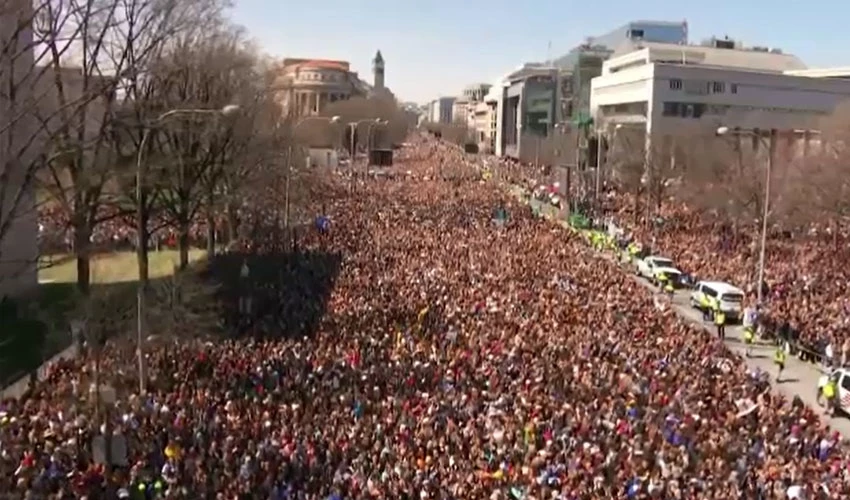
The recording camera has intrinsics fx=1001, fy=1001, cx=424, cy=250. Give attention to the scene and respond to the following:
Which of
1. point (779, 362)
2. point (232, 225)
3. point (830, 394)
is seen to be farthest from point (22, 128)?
point (830, 394)

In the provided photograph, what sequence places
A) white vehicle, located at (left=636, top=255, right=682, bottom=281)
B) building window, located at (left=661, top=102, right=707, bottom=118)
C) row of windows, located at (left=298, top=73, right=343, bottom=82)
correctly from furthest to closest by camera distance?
row of windows, located at (left=298, top=73, right=343, bottom=82) → building window, located at (left=661, top=102, right=707, bottom=118) → white vehicle, located at (left=636, top=255, right=682, bottom=281)

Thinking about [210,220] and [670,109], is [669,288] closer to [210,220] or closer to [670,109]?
[210,220]

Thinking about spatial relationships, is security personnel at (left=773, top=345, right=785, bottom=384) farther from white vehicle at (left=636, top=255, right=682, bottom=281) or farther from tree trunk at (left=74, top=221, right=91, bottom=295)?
tree trunk at (left=74, top=221, right=91, bottom=295)

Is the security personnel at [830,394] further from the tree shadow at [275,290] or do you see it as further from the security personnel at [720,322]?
the tree shadow at [275,290]

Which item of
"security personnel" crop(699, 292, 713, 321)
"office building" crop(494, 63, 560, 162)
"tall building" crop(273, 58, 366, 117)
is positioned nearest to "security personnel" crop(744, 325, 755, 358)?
"security personnel" crop(699, 292, 713, 321)

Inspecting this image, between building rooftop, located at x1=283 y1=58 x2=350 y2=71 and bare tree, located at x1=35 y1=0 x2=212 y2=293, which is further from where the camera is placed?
building rooftop, located at x1=283 y1=58 x2=350 y2=71

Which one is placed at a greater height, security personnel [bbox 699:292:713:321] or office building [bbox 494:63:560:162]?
office building [bbox 494:63:560:162]
